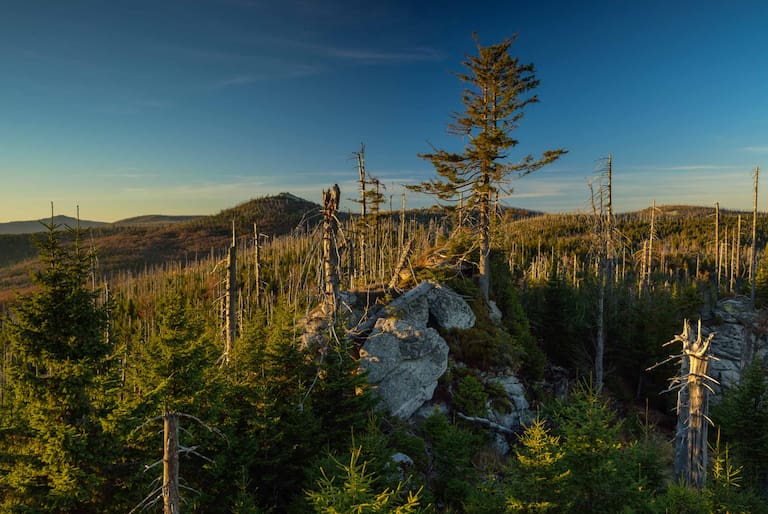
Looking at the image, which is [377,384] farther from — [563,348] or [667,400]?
[667,400]

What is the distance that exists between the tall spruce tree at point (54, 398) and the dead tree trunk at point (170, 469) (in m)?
2.63

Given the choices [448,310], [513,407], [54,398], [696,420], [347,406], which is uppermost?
[448,310]

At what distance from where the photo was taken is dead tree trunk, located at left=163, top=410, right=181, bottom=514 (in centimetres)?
681

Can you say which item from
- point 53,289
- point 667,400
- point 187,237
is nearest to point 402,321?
point 53,289

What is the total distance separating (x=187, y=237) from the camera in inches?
6560

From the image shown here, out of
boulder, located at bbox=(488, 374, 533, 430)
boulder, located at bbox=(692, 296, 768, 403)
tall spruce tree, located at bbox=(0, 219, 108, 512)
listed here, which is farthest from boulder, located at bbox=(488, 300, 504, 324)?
boulder, located at bbox=(692, 296, 768, 403)

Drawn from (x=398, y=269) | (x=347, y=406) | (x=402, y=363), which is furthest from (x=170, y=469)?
(x=398, y=269)

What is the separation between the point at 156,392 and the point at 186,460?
7.81 feet

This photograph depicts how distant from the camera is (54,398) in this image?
8742mm

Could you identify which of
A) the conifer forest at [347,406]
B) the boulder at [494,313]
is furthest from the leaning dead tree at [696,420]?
the boulder at [494,313]

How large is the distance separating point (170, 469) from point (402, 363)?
9382mm

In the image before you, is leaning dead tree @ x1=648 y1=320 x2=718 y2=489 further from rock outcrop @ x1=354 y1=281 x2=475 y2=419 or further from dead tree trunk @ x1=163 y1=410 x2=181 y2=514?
dead tree trunk @ x1=163 y1=410 x2=181 y2=514

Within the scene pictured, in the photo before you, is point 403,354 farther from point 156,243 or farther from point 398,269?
point 156,243

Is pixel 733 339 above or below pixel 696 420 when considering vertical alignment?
below
